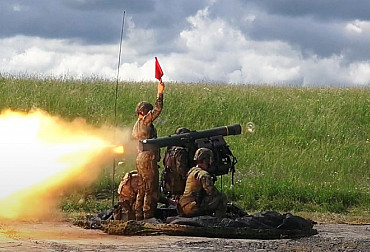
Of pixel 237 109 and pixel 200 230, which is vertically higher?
pixel 237 109

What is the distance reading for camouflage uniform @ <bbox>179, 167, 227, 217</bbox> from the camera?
542 inches

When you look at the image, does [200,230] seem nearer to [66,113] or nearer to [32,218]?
[32,218]

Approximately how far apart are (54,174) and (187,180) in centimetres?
324

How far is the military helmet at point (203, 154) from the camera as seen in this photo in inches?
542

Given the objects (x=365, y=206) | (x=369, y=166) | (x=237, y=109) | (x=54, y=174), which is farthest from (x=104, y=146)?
(x=237, y=109)

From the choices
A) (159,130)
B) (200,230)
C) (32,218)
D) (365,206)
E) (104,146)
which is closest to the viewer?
(200,230)

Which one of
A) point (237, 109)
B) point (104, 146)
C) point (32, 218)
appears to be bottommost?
point (32, 218)

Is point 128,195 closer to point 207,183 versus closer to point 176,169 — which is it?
point 176,169

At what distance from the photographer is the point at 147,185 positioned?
14133 millimetres

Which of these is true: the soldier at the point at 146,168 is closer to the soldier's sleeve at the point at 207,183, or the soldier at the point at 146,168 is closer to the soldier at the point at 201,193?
the soldier at the point at 201,193

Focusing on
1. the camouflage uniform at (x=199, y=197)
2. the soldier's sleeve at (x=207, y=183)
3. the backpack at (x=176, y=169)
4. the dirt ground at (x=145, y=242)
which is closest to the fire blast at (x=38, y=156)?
the backpack at (x=176, y=169)

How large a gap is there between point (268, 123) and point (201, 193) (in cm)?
1585

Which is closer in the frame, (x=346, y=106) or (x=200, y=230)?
(x=200, y=230)

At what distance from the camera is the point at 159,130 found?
1064 inches
